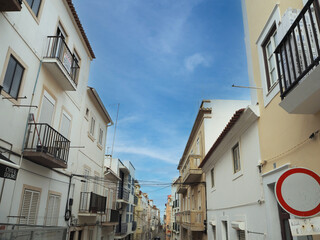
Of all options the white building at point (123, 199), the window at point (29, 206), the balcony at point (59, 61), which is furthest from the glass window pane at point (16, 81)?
the white building at point (123, 199)

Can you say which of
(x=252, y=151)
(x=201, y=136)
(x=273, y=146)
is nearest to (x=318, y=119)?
(x=273, y=146)

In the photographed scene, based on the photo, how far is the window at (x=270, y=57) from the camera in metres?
6.66

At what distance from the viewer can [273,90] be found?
6.33 m

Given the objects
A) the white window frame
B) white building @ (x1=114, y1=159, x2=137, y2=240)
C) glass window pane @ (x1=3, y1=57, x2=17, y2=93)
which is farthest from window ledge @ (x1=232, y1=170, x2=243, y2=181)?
white building @ (x1=114, y1=159, x2=137, y2=240)

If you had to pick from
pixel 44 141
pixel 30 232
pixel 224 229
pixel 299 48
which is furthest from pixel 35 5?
pixel 224 229

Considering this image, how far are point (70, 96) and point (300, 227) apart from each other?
35.1 feet

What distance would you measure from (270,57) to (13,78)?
6943mm

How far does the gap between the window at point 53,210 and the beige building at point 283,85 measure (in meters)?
7.53

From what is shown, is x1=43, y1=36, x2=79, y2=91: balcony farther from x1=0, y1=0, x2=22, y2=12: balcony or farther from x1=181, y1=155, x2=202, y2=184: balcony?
x1=181, y1=155, x2=202, y2=184: balcony

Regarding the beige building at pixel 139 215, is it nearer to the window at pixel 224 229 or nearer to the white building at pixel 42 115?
the white building at pixel 42 115

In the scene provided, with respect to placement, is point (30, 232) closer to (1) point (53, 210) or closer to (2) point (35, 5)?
(1) point (53, 210)

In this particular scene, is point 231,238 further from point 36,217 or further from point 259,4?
point 259,4

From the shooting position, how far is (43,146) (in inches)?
323

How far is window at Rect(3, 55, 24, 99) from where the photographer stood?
7254 millimetres
